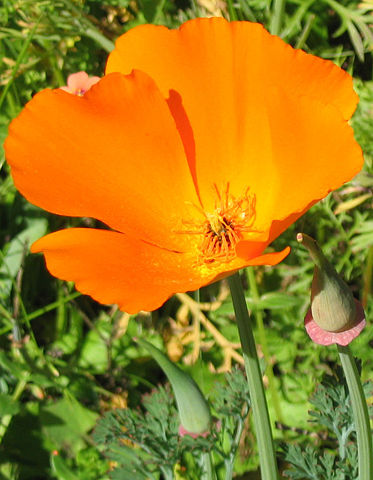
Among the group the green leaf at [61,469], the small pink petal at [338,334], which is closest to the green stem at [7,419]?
the green leaf at [61,469]

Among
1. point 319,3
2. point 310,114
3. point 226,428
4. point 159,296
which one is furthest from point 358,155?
point 319,3

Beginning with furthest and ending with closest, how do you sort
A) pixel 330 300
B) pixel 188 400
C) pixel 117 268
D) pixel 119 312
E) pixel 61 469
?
1. pixel 119 312
2. pixel 61 469
3. pixel 188 400
4. pixel 117 268
5. pixel 330 300

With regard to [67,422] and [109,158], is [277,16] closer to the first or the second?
[109,158]

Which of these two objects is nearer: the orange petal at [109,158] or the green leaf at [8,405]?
the orange petal at [109,158]

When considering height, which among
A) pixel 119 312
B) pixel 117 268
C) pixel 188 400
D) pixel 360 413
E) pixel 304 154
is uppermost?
pixel 304 154

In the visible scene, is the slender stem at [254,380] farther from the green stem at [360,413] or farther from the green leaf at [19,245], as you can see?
the green leaf at [19,245]

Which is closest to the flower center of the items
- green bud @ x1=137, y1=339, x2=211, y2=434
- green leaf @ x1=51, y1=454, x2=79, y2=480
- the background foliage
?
green bud @ x1=137, y1=339, x2=211, y2=434

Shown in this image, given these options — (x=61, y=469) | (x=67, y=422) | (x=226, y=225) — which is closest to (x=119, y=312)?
(x=67, y=422)

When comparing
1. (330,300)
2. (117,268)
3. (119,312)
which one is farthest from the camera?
(119,312)
